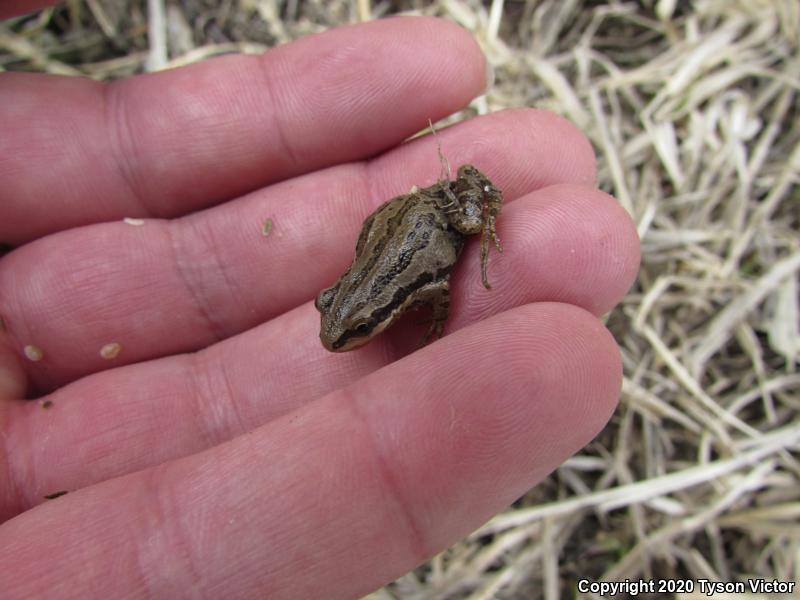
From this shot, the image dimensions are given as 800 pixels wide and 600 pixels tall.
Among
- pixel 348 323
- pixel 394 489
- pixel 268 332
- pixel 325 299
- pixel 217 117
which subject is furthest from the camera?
pixel 217 117

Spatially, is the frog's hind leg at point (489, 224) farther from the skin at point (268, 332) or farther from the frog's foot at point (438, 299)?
the frog's foot at point (438, 299)

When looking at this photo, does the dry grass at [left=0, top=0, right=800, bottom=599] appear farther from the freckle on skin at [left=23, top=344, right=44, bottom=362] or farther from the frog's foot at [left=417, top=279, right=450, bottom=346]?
the freckle on skin at [left=23, top=344, right=44, bottom=362]

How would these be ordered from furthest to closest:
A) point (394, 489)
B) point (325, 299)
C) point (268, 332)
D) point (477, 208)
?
point (268, 332), point (325, 299), point (477, 208), point (394, 489)

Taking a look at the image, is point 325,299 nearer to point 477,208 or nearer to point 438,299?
point 438,299

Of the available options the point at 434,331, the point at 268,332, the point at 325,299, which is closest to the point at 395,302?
the point at 434,331

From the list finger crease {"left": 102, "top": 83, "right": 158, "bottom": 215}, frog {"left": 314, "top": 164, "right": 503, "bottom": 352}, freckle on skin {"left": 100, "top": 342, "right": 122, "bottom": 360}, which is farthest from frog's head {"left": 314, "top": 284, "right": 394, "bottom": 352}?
finger crease {"left": 102, "top": 83, "right": 158, "bottom": 215}

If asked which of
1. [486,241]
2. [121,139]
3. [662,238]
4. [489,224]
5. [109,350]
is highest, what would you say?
[121,139]
